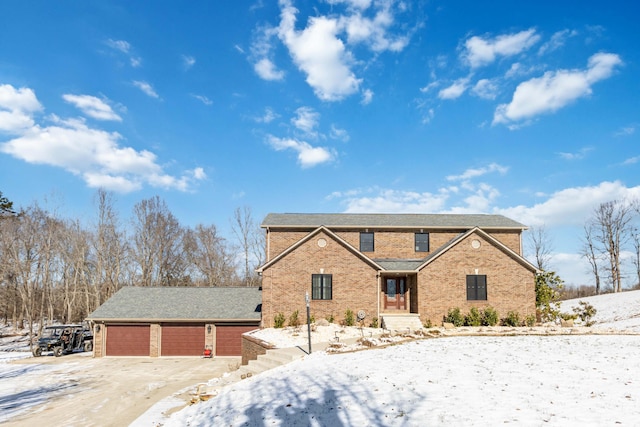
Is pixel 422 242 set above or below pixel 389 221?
below

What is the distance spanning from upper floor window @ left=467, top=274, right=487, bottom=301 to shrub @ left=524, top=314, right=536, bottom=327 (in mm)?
2492

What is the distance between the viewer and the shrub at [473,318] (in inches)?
888

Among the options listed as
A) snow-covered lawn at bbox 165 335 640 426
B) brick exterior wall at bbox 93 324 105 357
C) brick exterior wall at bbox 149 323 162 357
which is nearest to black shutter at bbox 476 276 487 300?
snow-covered lawn at bbox 165 335 640 426

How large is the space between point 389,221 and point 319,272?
23.3ft

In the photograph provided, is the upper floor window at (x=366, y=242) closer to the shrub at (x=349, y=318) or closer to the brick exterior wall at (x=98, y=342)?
the shrub at (x=349, y=318)

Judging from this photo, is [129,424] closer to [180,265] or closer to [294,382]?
[294,382]

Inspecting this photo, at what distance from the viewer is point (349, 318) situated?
22766mm

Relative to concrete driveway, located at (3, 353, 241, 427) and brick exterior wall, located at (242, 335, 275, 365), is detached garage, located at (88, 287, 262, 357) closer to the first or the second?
concrete driveway, located at (3, 353, 241, 427)

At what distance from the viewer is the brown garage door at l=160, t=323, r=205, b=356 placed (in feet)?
85.8

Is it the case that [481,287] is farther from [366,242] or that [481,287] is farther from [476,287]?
[366,242]

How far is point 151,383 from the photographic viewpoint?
18.2m

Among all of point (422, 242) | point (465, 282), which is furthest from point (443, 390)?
point (422, 242)

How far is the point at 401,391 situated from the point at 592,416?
3828mm

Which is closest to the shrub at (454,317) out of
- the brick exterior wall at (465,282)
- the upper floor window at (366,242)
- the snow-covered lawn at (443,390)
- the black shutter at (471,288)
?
the brick exterior wall at (465,282)
